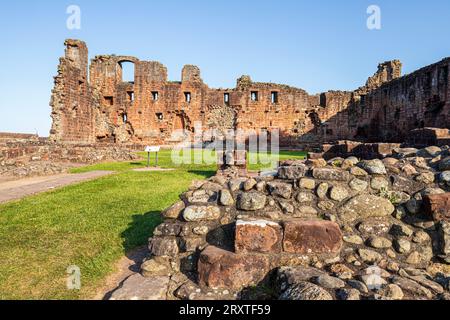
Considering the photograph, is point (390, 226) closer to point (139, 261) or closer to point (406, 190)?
point (406, 190)

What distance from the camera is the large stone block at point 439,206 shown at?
3.02m

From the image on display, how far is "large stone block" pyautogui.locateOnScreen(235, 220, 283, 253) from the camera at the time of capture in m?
2.79

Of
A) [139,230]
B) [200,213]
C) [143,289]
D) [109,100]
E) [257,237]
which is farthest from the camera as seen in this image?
[109,100]

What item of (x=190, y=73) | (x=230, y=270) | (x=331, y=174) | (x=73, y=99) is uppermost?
(x=190, y=73)

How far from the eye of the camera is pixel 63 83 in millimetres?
21234

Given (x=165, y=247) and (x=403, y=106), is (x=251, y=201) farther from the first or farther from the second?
(x=403, y=106)

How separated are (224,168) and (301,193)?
718cm

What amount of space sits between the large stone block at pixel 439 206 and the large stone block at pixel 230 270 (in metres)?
1.83

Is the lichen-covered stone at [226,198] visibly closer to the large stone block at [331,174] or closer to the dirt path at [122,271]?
the large stone block at [331,174]

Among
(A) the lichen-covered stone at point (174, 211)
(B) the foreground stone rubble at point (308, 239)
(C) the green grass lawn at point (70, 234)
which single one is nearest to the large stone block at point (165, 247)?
(B) the foreground stone rubble at point (308, 239)

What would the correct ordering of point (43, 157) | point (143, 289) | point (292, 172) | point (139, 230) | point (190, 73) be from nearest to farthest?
1. point (143, 289)
2. point (292, 172)
3. point (139, 230)
4. point (43, 157)
5. point (190, 73)

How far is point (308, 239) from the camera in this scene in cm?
281

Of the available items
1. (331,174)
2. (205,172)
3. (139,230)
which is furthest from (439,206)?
(205,172)

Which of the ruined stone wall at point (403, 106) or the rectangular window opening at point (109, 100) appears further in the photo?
the rectangular window opening at point (109, 100)
